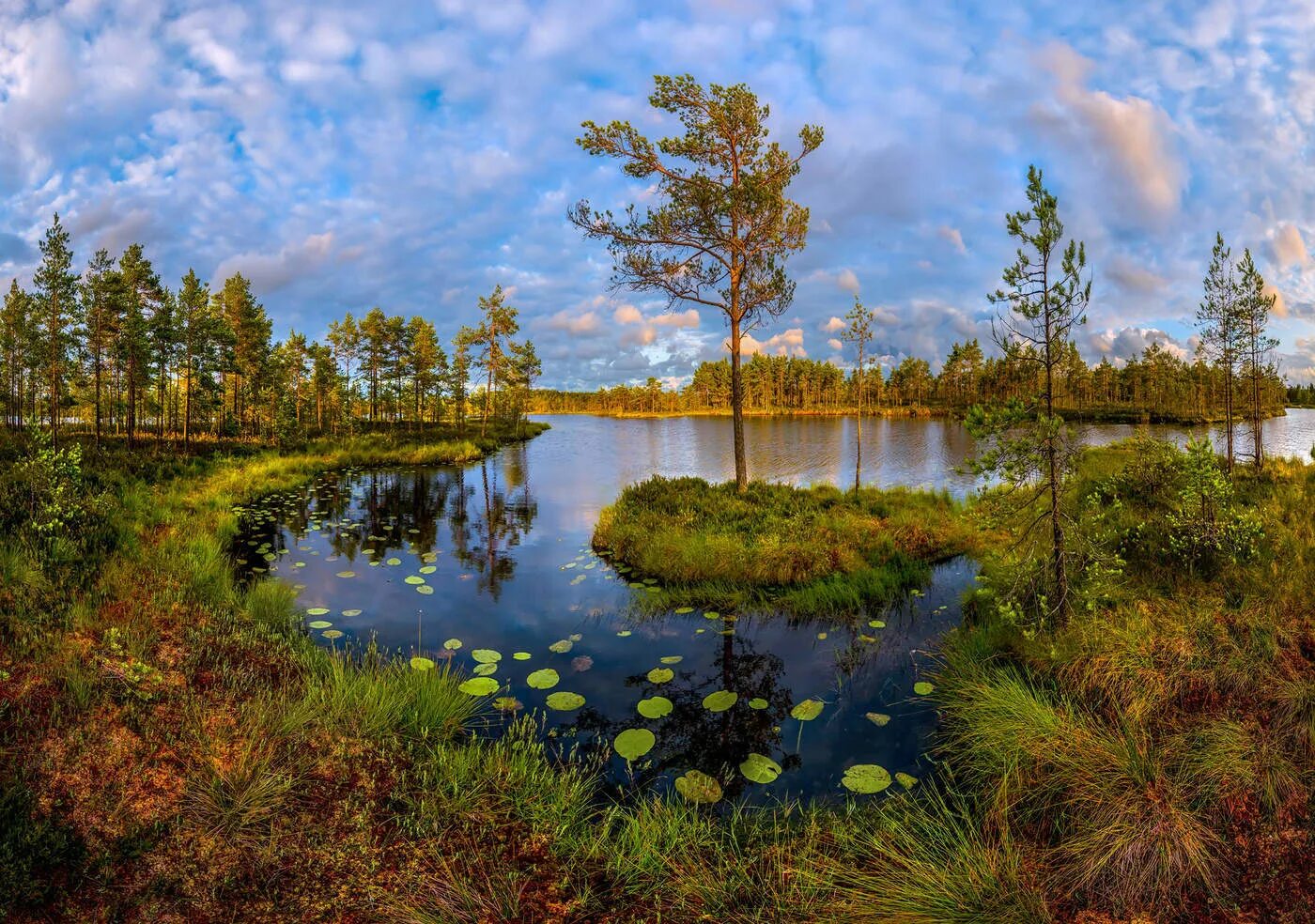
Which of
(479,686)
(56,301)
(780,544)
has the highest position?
(56,301)

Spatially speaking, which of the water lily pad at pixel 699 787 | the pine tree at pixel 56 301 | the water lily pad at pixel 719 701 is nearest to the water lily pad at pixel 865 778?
the water lily pad at pixel 699 787

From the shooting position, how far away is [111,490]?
519 inches

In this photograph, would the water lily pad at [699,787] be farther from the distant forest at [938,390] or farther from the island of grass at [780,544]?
the distant forest at [938,390]

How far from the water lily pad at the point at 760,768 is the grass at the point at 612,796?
1.48 ft

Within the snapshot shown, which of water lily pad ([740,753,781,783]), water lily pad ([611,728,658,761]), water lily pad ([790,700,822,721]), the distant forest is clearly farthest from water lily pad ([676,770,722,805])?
Result: the distant forest

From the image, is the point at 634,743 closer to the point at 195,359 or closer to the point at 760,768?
the point at 760,768

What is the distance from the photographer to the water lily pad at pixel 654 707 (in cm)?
660

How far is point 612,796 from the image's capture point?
5168mm

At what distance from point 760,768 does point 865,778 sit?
105 centimetres

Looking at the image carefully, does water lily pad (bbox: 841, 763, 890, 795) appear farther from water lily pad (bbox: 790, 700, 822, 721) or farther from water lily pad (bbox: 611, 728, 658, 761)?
water lily pad (bbox: 611, 728, 658, 761)

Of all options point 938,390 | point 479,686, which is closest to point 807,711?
point 479,686

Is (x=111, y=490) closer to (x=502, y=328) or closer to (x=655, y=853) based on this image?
(x=655, y=853)

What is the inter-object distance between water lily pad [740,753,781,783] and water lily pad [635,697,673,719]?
129cm

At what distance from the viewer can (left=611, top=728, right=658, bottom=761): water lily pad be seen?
5.79 metres
